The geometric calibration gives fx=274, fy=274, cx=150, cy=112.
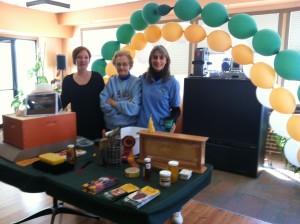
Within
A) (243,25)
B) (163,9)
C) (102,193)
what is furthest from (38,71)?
(102,193)

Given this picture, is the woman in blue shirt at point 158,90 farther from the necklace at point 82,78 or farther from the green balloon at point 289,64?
the green balloon at point 289,64

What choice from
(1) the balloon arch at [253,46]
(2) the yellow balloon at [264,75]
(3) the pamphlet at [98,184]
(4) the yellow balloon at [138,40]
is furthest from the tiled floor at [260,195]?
(4) the yellow balloon at [138,40]

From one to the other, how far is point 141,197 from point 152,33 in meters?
2.43

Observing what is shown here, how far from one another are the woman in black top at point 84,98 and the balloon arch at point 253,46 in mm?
1122

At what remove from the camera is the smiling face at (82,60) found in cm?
219

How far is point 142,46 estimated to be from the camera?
346 centimetres

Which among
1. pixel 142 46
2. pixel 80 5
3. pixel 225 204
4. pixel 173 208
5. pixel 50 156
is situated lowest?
pixel 225 204

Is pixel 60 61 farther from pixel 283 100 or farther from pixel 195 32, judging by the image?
pixel 283 100

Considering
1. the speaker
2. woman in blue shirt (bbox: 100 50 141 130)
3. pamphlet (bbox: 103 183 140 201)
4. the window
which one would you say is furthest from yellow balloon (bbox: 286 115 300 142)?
the window

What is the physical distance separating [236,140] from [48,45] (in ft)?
15.7

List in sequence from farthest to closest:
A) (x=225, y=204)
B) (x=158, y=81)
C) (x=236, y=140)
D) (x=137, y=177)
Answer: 1. (x=236, y=140)
2. (x=225, y=204)
3. (x=158, y=81)
4. (x=137, y=177)

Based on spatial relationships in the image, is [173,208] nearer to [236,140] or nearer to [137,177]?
[137,177]

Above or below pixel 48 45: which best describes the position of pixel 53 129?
below

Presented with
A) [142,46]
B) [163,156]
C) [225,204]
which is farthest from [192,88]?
[163,156]
